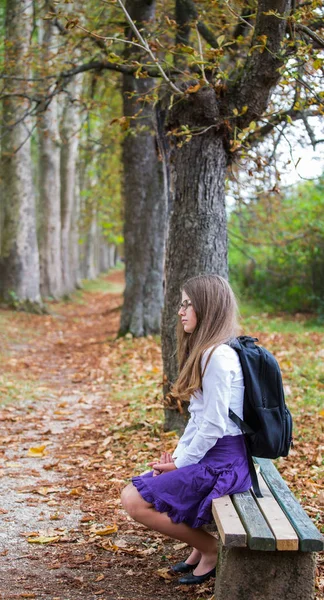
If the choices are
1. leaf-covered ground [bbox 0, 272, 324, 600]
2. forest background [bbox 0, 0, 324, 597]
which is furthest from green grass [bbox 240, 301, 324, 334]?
leaf-covered ground [bbox 0, 272, 324, 600]

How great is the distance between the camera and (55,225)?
2125 centimetres

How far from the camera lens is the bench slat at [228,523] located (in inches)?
121

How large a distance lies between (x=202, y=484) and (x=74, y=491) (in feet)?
7.10

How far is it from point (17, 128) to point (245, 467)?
47.9ft

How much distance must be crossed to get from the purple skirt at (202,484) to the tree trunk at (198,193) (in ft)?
8.58

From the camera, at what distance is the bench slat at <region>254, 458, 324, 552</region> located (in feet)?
10.1

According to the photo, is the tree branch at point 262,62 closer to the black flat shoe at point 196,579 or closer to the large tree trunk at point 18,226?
the black flat shoe at point 196,579

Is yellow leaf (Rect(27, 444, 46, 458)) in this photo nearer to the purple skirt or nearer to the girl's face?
the purple skirt

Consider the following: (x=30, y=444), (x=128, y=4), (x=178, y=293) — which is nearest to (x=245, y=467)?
(x=178, y=293)

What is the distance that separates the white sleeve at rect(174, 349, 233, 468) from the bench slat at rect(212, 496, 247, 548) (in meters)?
0.29

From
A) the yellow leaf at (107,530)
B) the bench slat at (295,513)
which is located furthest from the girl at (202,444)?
the yellow leaf at (107,530)

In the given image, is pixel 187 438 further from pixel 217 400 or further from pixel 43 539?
pixel 43 539

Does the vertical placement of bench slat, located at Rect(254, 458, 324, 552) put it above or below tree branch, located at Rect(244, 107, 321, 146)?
below

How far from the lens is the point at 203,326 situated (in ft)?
12.5
